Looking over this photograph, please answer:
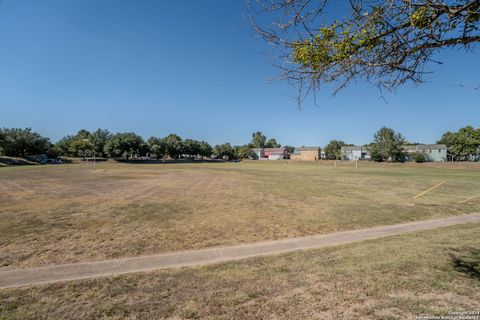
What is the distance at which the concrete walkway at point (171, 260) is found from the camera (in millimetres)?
4984

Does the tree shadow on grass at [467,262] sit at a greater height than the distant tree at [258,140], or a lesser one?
lesser

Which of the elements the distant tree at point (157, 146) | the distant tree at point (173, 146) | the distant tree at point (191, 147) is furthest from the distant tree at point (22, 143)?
the distant tree at point (191, 147)

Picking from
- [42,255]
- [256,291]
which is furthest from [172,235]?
[256,291]

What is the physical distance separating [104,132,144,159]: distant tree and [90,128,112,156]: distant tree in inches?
177

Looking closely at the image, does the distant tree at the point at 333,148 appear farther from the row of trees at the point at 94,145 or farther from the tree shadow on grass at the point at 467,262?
the tree shadow on grass at the point at 467,262

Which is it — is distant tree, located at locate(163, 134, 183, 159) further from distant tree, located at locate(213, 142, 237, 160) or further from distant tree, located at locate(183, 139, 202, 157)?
distant tree, located at locate(213, 142, 237, 160)

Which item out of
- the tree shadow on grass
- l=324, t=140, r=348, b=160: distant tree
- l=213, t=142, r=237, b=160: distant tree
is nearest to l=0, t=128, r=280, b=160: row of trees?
l=213, t=142, r=237, b=160: distant tree

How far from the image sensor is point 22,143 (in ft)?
245

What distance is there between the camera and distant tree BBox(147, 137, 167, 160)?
99125 millimetres

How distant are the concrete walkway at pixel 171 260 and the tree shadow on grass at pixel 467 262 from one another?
2.25 m

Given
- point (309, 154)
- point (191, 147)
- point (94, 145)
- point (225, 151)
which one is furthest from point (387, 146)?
point (94, 145)

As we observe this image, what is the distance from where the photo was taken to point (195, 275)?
197 inches

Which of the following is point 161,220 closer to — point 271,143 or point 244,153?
point 244,153

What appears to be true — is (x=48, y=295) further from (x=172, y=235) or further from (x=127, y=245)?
(x=172, y=235)
